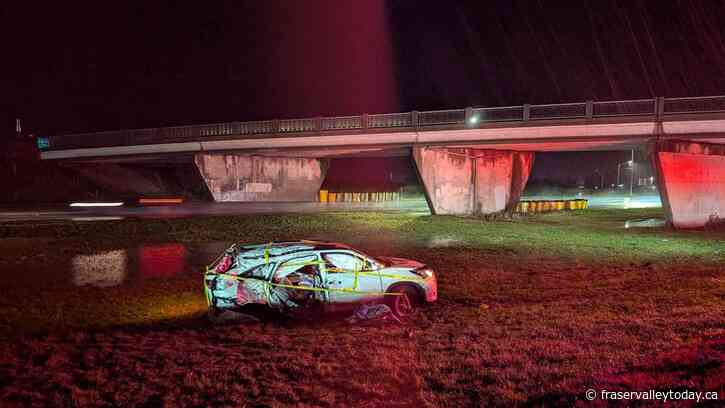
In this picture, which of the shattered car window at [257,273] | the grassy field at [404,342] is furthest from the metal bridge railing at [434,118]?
the shattered car window at [257,273]

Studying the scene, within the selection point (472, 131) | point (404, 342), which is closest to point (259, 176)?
point (472, 131)

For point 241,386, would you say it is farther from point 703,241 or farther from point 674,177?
point 674,177

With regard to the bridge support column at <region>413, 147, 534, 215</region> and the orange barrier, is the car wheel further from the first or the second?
the orange barrier

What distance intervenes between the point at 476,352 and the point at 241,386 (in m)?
2.99

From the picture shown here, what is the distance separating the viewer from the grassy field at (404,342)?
15.5 feet

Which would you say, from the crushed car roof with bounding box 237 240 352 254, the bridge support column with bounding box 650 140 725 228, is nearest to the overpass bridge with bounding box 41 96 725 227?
the bridge support column with bounding box 650 140 725 228

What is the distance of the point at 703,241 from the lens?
1795 centimetres

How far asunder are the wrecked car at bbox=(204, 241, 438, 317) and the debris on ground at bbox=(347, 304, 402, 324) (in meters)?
0.13

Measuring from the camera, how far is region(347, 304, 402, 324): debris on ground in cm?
768

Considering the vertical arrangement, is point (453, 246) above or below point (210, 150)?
below

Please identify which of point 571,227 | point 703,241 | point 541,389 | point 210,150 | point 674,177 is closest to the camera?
point 541,389

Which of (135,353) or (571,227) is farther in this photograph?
(571,227)

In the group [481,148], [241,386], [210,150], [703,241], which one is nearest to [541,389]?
[241,386]

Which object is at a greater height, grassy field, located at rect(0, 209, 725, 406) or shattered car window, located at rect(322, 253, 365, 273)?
shattered car window, located at rect(322, 253, 365, 273)
